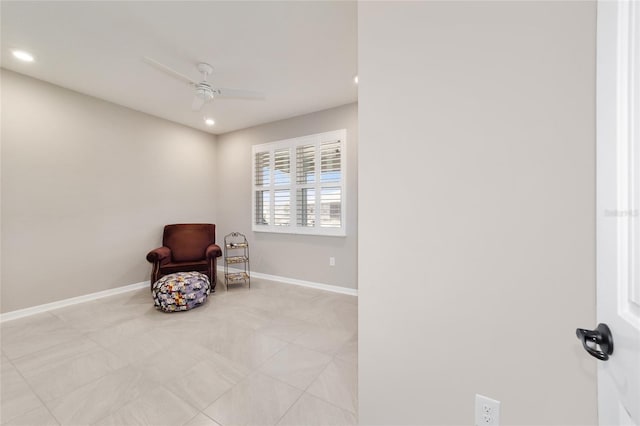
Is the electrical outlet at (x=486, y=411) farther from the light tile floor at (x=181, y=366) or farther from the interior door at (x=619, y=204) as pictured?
the light tile floor at (x=181, y=366)

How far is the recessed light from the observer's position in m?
2.28

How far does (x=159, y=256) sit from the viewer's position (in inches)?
127

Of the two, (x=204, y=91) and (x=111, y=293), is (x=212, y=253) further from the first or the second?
(x=204, y=91)

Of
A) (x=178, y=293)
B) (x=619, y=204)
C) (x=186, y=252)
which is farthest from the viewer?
(x=186, y=252)

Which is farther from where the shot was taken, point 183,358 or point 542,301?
point 183,358

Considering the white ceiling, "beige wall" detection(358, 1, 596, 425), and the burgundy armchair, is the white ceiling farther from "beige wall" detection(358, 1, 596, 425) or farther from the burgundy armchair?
the burgundy armchair

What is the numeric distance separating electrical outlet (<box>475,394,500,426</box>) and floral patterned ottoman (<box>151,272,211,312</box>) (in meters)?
2.85

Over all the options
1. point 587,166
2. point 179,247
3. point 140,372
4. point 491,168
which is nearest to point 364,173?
point 491,168

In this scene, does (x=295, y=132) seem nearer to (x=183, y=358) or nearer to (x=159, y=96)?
(x=159, y=96)

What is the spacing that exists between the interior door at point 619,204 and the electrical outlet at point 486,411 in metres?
0.32

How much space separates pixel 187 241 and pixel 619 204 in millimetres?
4322

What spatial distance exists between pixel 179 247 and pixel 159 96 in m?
2.15

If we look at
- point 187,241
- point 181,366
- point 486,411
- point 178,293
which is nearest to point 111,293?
point 187,241

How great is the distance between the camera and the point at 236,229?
4.53 m
